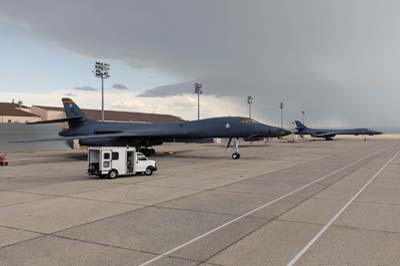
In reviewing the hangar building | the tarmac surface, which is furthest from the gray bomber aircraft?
the hangar building

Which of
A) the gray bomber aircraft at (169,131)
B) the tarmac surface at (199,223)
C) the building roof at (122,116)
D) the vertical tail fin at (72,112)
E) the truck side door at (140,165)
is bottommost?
the tarmac surface at (199,223)

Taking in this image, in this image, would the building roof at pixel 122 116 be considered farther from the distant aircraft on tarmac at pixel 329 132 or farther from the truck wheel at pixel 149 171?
the truck wheel at pixel 149 171

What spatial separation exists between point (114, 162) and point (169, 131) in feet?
49.5

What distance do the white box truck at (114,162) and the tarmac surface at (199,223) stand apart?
67.4 inches

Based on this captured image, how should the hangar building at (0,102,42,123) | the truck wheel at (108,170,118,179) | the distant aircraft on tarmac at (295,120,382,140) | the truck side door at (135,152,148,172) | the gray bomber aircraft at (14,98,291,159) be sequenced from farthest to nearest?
1. the distant aircraft on tarmac at (295,120,382,140)
2. the hangar building at (0,102,42,123)
3. the gray bomber aircraft at (14,98,291,159)
4. the truck side door at (135,152,148,172)
5. the truck wheel at (108,170,118,179)

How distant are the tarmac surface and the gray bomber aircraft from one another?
594 inches

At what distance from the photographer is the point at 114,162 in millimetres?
17922

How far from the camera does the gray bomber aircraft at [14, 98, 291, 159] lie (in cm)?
3117

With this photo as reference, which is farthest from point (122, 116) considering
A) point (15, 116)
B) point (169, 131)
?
point (169, 131)

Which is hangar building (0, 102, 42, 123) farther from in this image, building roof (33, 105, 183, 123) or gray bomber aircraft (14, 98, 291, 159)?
gray bomber aircraft (14, 98, 291, 159)

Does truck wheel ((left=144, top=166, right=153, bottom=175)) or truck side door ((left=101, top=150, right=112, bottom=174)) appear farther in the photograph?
truck wheel ((left=144, top=166, right=153, bottom=175))

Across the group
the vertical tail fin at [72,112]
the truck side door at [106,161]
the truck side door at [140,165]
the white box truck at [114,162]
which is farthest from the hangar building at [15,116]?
the truck side door at [106,161]

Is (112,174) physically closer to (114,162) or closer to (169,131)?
(114,162)

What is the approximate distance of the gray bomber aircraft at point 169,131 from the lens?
3117 centimetres
